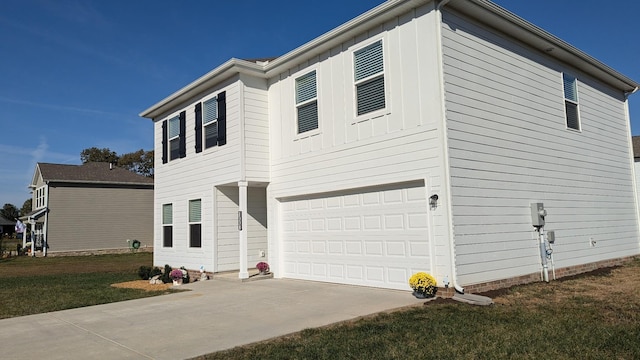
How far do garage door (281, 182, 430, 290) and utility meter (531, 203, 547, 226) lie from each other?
2.69m

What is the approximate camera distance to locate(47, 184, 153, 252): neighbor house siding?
27.6 meters

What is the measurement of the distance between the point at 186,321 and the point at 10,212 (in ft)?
279

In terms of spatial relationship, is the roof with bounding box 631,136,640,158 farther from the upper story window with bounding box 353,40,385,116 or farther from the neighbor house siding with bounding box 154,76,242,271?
the neighbor house siding with bounding box 154,76,242,271

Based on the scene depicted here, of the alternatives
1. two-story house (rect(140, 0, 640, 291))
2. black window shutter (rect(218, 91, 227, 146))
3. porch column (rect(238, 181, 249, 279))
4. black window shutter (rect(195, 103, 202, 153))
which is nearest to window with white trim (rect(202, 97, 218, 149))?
two-story house (rect(140, 0, 640, 291))

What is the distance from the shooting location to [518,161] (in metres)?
9.51

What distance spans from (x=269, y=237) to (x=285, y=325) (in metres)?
5.59

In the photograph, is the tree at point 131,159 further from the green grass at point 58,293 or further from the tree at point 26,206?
the green grass at point 58,293

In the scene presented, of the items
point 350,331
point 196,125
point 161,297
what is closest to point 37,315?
point 161,297

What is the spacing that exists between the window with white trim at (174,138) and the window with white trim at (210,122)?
2.00 meters

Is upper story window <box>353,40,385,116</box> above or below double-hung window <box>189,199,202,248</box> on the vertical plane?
above

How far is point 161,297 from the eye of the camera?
966 centimetres

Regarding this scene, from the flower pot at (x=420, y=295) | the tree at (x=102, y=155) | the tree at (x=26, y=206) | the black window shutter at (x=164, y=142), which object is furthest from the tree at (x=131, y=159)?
the flower pot at (x=420, y=295)

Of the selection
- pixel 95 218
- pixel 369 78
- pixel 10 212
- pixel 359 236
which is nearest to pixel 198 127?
pixel 369 78

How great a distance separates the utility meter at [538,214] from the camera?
938 cm
